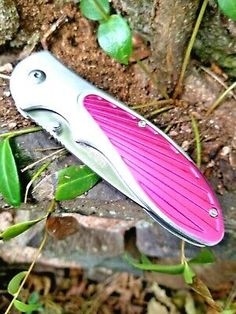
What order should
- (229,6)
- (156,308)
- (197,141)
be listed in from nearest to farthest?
(229,6) → (197,141) → (156,308)

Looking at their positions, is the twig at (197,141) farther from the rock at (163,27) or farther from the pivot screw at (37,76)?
the pivot screw at (37,76)

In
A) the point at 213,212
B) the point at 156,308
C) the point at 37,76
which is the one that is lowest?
the point at 156,308

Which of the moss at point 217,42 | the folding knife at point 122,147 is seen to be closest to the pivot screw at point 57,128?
the folding knife at point 122,147

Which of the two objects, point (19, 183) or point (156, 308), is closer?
point (19, 183)

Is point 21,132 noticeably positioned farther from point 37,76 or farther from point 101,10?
point 101,10

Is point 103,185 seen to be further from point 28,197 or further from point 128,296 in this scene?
point 128,296

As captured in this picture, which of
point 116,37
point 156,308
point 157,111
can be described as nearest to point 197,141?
point 157,111
